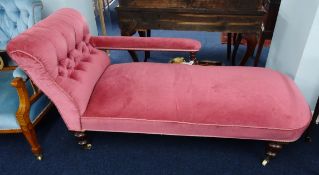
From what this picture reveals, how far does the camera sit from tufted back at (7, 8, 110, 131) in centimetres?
104

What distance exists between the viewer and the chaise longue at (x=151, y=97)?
1130mm

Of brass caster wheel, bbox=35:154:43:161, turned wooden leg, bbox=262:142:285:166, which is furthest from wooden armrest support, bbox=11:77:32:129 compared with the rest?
turned wooden leg, bbox=262:142:285:166

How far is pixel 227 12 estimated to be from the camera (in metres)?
1.78

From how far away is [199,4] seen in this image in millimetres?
1799

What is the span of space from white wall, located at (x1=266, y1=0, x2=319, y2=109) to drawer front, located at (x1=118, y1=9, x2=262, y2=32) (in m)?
0.20

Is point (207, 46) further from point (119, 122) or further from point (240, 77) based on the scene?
point (119, 122)

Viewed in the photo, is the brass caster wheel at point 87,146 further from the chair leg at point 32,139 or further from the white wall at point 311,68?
the white wall at point 311,68

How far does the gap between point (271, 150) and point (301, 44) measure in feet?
2.23

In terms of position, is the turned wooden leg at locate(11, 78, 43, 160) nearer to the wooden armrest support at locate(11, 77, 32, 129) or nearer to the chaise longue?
the wooden armrest support at locate(11, 77, 32, 129)

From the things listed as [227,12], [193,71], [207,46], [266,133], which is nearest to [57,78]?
[193,71]

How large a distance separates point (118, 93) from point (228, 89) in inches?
22.8

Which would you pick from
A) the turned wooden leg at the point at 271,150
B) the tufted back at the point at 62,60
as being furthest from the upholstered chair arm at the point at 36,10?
the turned wooden leg at the point at 271,150

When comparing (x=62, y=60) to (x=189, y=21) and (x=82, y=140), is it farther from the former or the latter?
(x=189, y=21)

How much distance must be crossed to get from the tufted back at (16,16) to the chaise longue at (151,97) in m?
0.27
